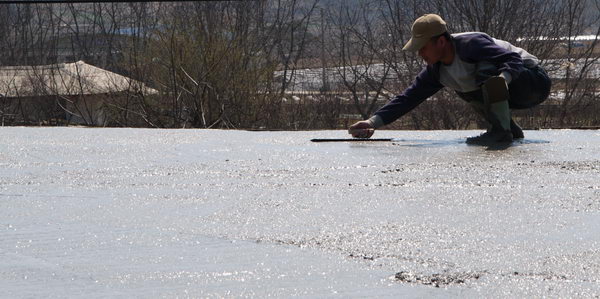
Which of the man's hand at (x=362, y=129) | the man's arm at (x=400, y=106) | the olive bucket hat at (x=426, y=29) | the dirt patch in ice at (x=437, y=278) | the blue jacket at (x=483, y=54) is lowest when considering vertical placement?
the dirt patch in ice at (x=437, y=278)

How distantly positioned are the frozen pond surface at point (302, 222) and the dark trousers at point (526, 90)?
1.33 ft

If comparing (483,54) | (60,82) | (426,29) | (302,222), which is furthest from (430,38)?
(60,82)

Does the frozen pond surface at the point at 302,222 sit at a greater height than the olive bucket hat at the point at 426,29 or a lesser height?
lesser

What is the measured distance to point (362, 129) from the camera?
21.1 feet

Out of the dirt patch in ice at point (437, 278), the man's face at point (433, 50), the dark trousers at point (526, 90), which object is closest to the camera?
the dirt patch in ice at point (437, 278)

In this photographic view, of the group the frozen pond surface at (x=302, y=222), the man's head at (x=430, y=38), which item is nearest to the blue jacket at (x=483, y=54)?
the man's head at (x=430, y=38)

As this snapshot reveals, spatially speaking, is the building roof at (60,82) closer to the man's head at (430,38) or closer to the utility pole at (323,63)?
the utility pole at (323,63)

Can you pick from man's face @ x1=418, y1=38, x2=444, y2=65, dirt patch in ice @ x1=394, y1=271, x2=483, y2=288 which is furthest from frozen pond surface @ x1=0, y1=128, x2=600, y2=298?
man's face @ x1=418, y1=38, x2=444, y2=65

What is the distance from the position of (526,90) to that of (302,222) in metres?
3.11

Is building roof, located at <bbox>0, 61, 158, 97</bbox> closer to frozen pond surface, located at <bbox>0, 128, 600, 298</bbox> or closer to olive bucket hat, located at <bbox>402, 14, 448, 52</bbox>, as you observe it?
olive bucket hat, located at <bbox>402, 14, 448, 52</bbox>

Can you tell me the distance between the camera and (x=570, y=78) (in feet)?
58.0

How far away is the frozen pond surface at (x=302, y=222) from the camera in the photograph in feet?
8.16

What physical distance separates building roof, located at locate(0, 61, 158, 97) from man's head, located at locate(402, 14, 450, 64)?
10.8 metres

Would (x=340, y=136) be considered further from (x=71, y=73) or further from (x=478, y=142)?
(x=71, y=73)
